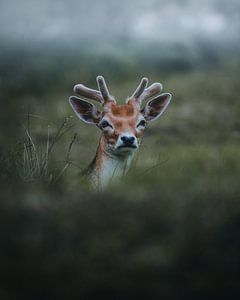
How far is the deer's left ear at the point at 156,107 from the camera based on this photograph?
9148 millimetres

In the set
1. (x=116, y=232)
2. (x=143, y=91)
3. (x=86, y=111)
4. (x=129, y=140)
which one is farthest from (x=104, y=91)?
(x=116, y=232)

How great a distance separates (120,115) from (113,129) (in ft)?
0.61

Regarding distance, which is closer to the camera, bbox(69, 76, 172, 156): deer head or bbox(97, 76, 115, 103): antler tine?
bbox(69, 76, 172, 156): deer head

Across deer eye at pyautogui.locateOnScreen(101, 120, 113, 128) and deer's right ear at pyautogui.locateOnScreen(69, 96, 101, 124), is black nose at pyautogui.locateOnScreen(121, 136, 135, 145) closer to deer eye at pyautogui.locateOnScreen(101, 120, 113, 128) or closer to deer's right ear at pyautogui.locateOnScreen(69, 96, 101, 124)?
deer eye at pyautogui.locateOnScreen(101, 120, 113, 128)

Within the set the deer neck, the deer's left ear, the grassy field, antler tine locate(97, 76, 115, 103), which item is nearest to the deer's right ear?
antler tine locate(97, 76, 115, 103)

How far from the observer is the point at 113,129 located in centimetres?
860

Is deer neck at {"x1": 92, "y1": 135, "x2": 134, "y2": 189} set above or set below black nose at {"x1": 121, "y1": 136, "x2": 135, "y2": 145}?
below

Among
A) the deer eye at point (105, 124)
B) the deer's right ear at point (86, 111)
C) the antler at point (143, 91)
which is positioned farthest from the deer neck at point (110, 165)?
the antler at point (143, 91)

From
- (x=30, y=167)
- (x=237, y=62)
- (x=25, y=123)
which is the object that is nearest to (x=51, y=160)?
(x=30, y=167)

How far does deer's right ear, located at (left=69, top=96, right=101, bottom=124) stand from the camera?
8.98 meters

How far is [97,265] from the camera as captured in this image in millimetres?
6457

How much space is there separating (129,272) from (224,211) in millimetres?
1010

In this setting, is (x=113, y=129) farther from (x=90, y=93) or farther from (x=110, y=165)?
(x=90, y=93)

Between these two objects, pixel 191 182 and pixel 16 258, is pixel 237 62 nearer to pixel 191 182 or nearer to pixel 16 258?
pixel 191 182
